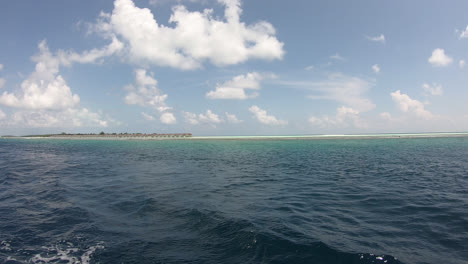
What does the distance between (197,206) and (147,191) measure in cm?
578

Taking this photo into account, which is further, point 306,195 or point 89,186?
point 89,186

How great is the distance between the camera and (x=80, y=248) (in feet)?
27.3

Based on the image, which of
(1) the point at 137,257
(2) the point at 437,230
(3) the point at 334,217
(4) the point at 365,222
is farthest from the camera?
(3) the point at 334,217

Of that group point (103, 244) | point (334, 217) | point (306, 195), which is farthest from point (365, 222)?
point (103, 244)

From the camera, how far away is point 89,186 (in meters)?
19.1

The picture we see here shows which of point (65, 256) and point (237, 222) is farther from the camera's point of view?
point (237, 222)

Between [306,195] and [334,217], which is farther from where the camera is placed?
[306,195]

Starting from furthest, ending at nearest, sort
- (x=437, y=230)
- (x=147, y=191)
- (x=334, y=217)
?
(x=147, y=191) < (x=334, y=217) < (x=437, y=230)

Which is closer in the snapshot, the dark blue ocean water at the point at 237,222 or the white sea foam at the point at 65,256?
the white sea foam at the point at 65,256

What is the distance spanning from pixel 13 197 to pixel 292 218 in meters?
18.1

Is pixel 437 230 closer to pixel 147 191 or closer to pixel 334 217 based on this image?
pixel 334 217

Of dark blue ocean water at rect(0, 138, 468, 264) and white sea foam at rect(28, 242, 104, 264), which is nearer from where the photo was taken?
white sea foam at rect(28, 242, 104, 264)

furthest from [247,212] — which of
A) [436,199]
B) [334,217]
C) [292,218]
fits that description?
[436,199]

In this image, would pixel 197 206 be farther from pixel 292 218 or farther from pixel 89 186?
pixel 89 186
